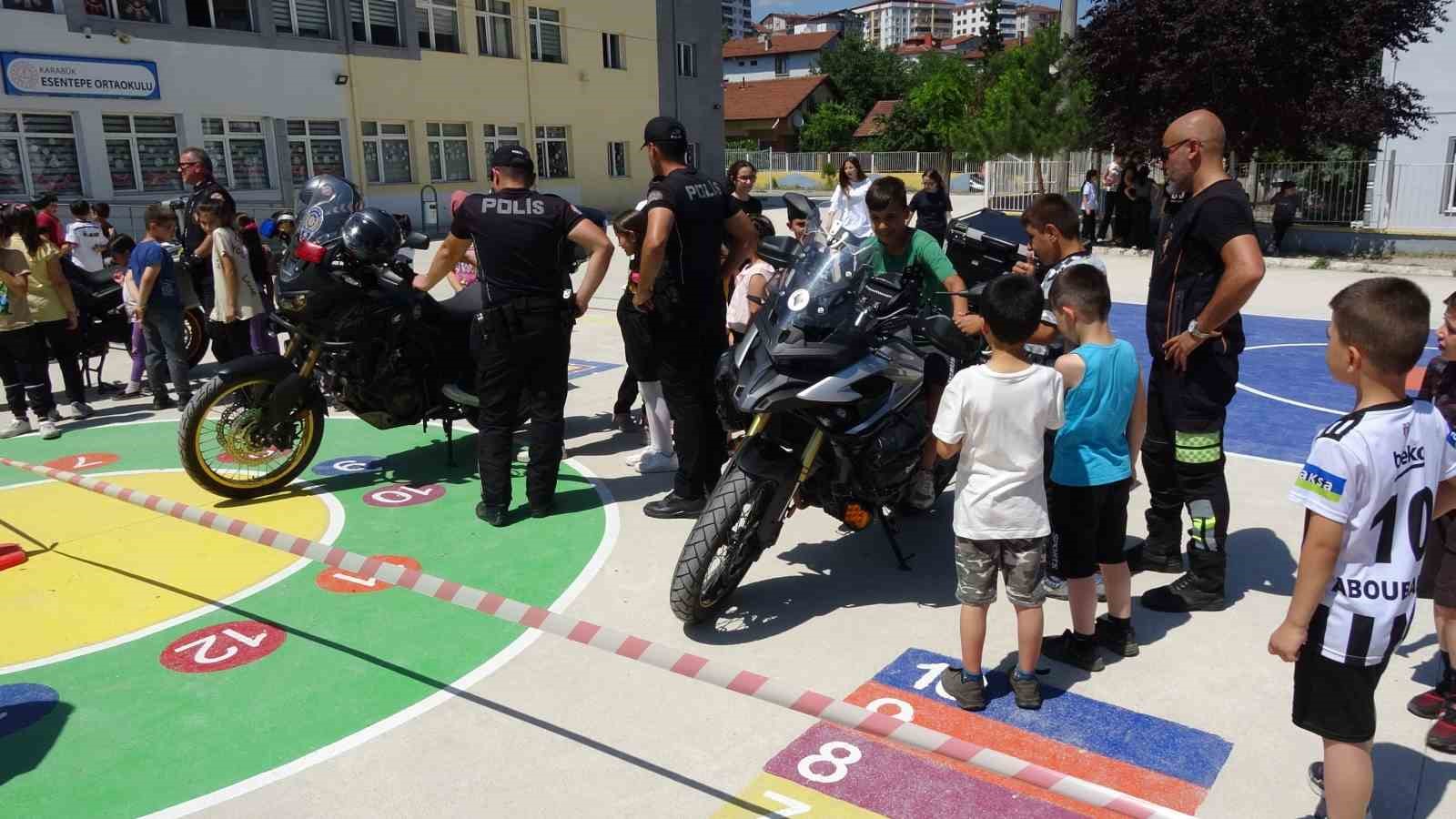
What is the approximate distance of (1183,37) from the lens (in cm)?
1923

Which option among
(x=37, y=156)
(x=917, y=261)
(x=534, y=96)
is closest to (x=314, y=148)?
(x=37, y=156)

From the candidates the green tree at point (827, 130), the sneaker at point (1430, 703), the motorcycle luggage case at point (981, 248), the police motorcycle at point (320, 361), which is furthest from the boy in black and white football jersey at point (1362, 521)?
the green tree at point (827, 130)

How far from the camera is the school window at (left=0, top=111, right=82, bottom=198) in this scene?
23.1 metres

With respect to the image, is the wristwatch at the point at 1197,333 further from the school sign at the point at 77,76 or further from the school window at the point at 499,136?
the school window at the point at 499,136

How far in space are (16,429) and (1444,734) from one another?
30.0 ft

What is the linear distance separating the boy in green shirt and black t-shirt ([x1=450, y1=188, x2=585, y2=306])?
1784 millimetres

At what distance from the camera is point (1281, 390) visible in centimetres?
919

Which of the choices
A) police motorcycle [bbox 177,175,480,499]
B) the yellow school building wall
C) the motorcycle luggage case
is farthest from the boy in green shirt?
the yellow school building wall

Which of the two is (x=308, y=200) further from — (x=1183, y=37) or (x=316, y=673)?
(x=1183, y=37)

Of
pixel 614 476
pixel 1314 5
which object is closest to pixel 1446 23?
pixel 1314 5

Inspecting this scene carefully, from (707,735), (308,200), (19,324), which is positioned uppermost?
(308,200)

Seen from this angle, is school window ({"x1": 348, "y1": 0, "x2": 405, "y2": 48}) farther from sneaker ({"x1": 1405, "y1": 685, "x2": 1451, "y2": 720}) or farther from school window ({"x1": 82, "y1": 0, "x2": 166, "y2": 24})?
sneaker ({"x1": 1405, "y1": 685, "x2": 1451, "y2": 720})

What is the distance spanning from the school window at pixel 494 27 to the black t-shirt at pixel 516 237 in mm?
29142

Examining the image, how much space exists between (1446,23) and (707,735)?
78.8 feet
